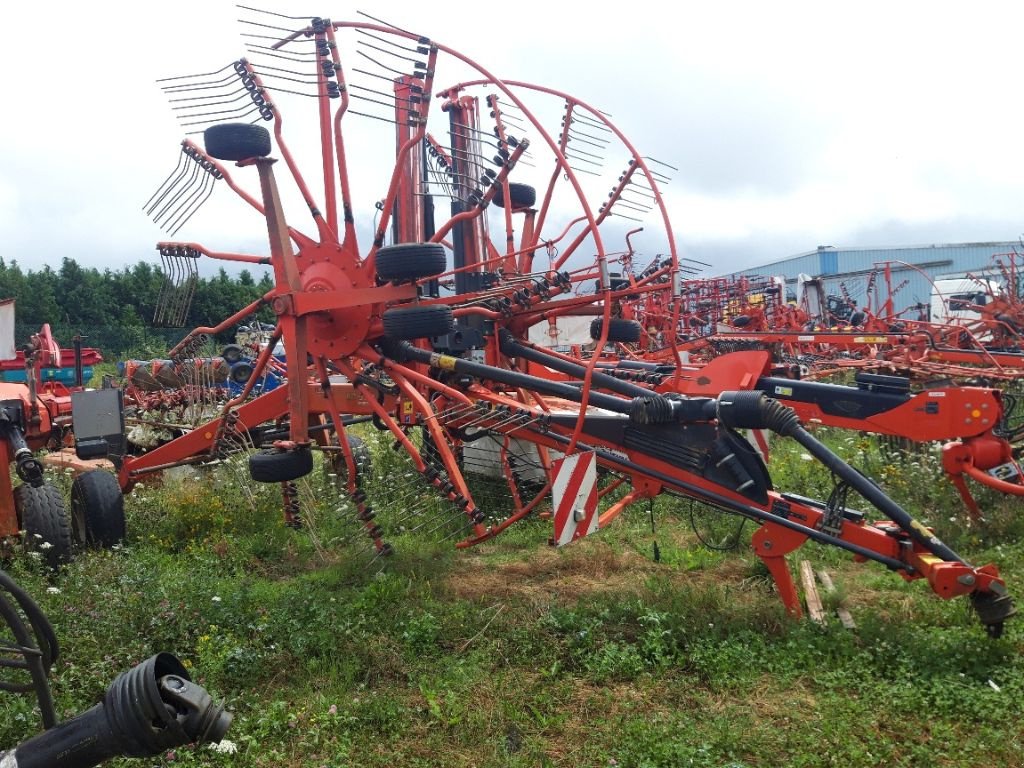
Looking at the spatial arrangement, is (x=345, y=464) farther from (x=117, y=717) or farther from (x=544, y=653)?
(x=117, y=717)


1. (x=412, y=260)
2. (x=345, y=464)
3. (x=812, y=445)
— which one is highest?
(x=412, y=260)

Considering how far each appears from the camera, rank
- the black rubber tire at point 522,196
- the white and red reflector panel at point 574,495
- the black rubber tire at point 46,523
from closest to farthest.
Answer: the white and red reflector panel at point 574,495 < the black rubber tire at point 46,523 < the black rubber tire at point 522,196

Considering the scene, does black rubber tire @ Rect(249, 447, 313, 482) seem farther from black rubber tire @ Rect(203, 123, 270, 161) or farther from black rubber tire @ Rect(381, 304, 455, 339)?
black rubber tire @ Rect(203, 123, 270, 161)

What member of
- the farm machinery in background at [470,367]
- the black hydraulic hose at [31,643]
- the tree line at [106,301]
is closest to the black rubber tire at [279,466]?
the farm machinery in background at [470,367]

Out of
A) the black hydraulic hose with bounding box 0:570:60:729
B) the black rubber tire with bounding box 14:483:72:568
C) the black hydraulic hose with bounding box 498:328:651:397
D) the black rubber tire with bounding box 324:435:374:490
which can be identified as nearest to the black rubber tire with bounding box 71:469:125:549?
the black rubber tire with bounding box 14:483:72:568

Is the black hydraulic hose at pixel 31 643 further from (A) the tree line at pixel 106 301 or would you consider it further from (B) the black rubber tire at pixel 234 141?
(A) the tree line at pixel 106 301

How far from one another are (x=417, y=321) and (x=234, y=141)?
1.75m

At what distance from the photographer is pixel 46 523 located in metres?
5.64

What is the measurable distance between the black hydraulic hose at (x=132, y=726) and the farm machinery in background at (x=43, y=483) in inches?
143

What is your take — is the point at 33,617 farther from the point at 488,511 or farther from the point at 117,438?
the point at 488,511

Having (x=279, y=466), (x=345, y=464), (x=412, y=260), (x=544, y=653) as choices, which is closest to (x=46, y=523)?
(x=279, y=466)

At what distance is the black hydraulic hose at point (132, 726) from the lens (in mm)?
2102

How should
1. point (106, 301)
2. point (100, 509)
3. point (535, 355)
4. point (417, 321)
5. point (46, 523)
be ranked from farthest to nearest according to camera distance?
point (106, 301) < point (100, 509) < point (535, 355) < point (46, 523) < point (417, 321)

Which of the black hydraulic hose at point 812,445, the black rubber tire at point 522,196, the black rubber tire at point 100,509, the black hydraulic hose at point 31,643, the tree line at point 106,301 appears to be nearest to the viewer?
the black hydraulic hose at point 31,643
